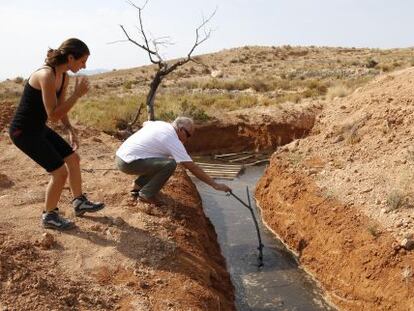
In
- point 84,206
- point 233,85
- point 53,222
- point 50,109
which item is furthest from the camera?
point 233,85

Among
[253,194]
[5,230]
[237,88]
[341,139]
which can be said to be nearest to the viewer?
[5,230]

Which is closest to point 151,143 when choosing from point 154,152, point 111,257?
point 154,152

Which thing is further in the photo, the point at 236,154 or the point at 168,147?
the point at 236,154

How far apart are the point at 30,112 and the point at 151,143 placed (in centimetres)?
165

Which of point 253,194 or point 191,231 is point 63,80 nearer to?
point 191,231

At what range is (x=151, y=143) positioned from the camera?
6137 mm

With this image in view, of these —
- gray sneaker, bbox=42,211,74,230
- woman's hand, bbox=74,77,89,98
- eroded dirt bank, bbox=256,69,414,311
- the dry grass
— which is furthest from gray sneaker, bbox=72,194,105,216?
the dry grass

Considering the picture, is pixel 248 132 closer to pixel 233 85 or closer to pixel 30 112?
pixel 30 112

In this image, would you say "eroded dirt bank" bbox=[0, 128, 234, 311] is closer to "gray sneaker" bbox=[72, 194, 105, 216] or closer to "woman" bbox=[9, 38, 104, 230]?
"gray sneaker" bbox=[72, 194, 105, 216]

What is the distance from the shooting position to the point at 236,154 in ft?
48.0

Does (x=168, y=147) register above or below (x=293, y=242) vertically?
above

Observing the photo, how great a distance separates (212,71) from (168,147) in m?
32.2

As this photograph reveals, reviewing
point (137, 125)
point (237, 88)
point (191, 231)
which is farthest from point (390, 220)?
point (237, 88)

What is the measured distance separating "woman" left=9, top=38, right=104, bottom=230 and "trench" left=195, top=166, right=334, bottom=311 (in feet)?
9.09
